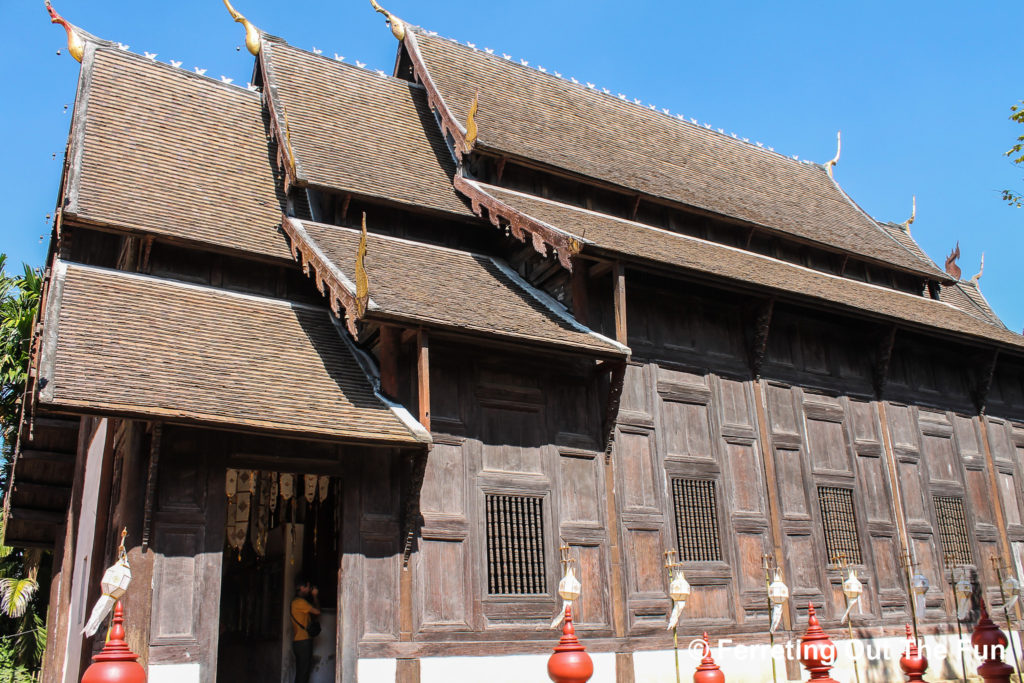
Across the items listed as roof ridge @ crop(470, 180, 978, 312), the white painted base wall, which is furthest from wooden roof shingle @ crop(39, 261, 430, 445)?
roof ridge @ crop(470, 180, 978, 312)

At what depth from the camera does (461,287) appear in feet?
42.3

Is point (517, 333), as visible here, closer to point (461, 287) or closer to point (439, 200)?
point (461, 287)

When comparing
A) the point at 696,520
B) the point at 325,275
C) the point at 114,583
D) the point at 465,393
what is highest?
the point at 325,275

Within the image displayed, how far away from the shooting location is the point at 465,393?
1227cm

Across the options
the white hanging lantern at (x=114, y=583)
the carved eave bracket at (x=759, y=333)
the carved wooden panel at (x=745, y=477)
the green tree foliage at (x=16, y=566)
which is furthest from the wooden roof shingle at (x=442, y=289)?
the green tree foliage at (x=16, y=566)

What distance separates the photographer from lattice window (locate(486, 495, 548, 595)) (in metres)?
11.8

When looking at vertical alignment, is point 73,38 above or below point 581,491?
above

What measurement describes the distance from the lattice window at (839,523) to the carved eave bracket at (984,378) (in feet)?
15.9

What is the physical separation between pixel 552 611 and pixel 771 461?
15.9 ft

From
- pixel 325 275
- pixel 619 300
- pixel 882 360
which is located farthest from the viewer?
pixel 882 360

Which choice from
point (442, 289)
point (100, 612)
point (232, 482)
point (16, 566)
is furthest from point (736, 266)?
point (16, 566)

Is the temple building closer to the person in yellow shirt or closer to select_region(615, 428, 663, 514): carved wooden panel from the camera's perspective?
select_region(615, 428, 663, 514): carved wooden panel

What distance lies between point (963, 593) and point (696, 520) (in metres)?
5.58

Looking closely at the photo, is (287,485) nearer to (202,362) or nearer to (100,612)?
(202,362)
